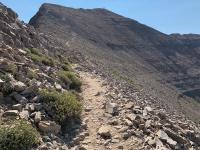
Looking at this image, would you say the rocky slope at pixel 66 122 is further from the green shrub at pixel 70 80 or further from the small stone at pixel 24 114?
the green shrub at pixel 70 80

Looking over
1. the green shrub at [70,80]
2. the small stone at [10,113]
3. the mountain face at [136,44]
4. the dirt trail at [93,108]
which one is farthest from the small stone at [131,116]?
the mountain face at [136,44]

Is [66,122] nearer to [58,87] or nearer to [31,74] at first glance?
[31,74]

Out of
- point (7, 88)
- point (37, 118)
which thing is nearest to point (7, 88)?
point (7, 88)

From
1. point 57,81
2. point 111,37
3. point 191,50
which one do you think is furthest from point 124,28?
point 57,81

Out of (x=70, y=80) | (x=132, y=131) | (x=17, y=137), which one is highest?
(x=70, y=80)

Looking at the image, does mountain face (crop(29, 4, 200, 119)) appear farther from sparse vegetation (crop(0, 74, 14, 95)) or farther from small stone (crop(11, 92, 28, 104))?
small stone (crop(11, 92, 28, 104))

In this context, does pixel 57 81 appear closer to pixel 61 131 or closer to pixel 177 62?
pixel 61 131

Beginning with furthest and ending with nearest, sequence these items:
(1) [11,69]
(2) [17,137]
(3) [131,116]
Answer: (1) [11,69], (3) [131,116], (2) [17,137]

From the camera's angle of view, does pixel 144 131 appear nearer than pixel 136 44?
Yes

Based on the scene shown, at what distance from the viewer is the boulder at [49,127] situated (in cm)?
1503

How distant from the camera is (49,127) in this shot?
50.0 feet

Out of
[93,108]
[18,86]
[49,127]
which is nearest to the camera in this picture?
[49,127]

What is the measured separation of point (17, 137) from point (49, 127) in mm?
2086

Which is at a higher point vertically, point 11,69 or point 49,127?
point 11,69
